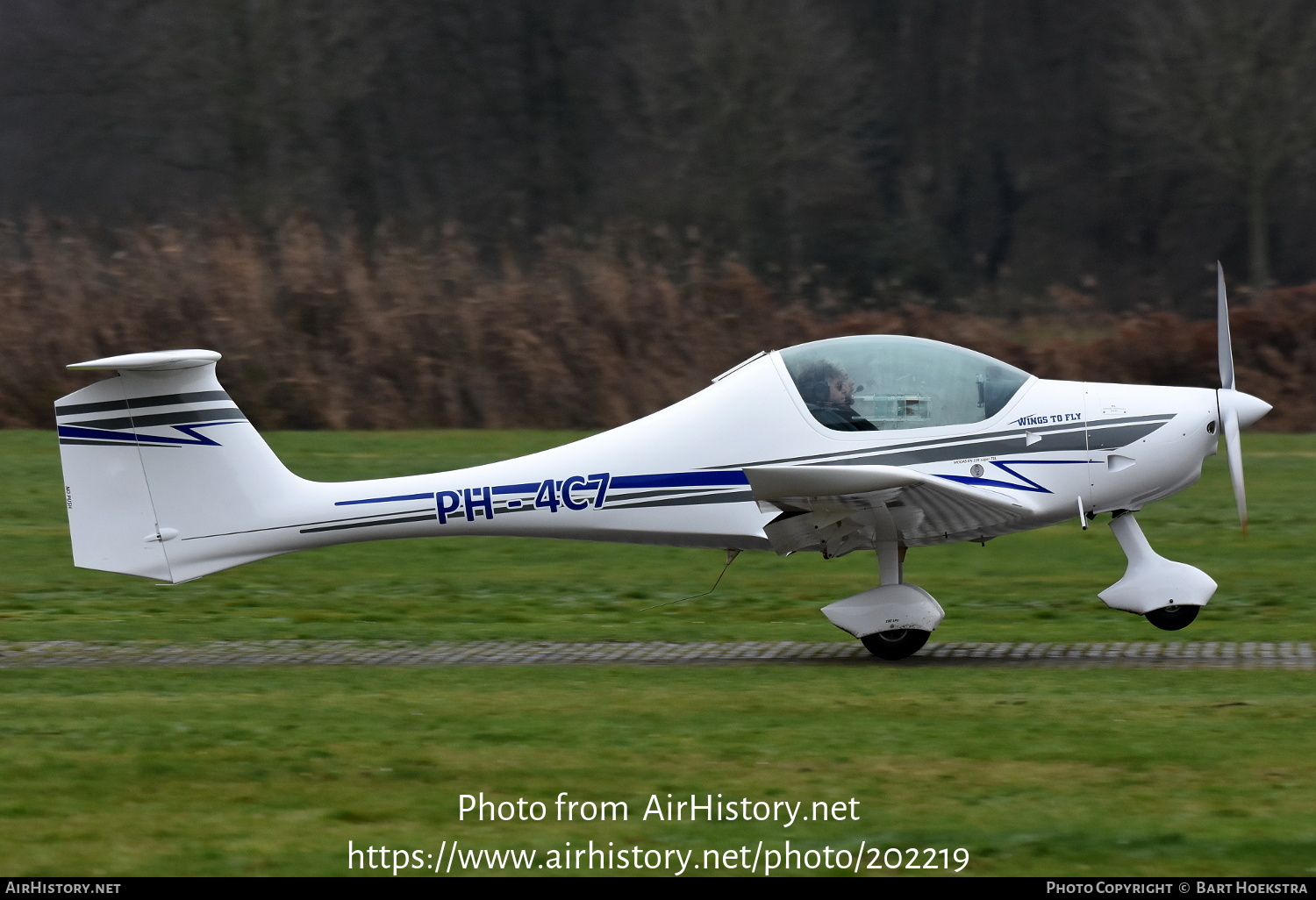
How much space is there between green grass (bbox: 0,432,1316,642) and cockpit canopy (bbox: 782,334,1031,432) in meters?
1.95

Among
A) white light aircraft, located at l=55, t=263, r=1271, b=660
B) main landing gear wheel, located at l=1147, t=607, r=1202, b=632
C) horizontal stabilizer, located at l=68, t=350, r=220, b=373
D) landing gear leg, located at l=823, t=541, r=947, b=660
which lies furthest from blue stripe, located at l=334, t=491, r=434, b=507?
main landing gear wheel, located at l=1147, t=607, r=1202, b=632

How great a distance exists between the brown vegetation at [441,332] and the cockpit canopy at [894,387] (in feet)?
37.2

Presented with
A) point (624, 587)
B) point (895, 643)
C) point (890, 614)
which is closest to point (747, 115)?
point (624, 587)

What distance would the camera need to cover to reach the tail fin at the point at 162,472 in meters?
10.3

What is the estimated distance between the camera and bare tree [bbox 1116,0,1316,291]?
30375 millimetres

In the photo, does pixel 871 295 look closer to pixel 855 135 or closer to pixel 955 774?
pixel 855 135

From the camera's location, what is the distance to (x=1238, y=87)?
100 ft

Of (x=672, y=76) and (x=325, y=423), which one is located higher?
(x=672, y=76)

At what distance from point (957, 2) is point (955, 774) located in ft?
113

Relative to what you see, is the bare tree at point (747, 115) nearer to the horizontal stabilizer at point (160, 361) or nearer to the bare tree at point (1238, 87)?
the bare tree at point (1238, 87)

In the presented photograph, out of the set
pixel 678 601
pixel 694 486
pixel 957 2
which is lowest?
pixel 678 601

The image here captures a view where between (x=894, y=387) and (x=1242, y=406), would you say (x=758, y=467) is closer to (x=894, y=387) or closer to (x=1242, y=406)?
(x=894, y=387)

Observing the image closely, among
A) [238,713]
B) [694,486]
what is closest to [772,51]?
[694,486]

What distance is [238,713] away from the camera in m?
8.56
